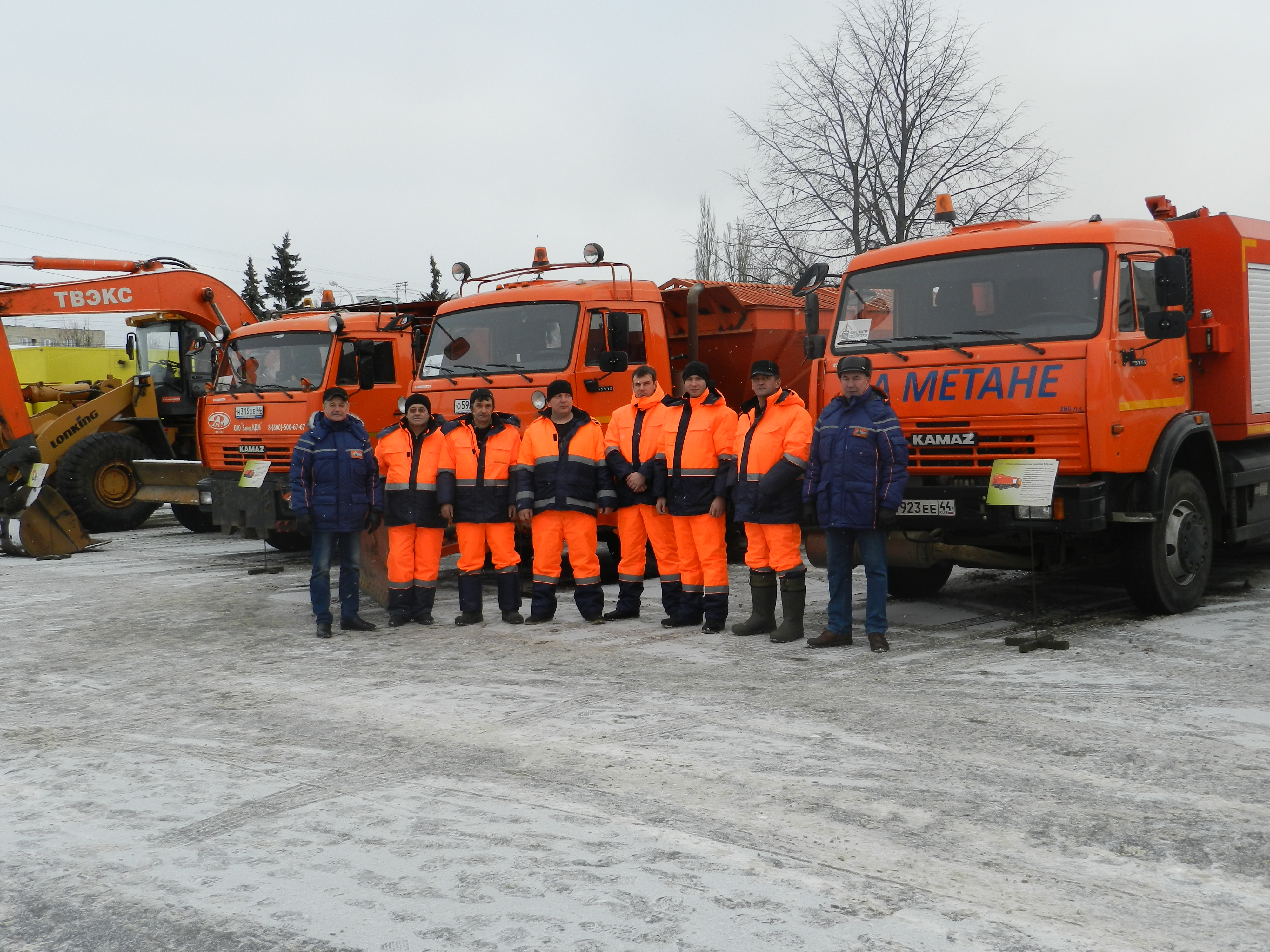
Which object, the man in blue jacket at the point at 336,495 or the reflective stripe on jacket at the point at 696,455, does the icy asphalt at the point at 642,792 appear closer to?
the man in blue jacket at the point at 336,495

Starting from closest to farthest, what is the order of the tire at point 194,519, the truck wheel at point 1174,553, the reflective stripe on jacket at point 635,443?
1. the truck wheel at point 1174,553
2. the reflective stripe on jacket at point 635,443
3. the tire at point 194,519

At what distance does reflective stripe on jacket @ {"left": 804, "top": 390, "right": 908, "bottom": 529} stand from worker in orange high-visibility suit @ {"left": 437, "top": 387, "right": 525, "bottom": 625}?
2525 millimetres

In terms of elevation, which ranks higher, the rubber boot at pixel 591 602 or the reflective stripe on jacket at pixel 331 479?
the reflective stripe on jacket at pixel 331 479

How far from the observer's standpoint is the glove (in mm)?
7387

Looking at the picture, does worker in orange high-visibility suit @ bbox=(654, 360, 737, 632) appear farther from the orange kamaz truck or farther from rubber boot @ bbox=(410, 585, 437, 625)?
rubber boot @ bbox=(410, 585, 437, 625)

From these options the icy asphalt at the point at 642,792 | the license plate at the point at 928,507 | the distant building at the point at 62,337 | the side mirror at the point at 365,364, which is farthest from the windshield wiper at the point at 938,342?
the distant building at the point at 62,337

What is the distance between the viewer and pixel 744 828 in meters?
4.14

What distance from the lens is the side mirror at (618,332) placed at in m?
9.97

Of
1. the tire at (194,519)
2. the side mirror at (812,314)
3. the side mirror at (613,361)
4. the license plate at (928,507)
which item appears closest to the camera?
the license plate at (928,507)

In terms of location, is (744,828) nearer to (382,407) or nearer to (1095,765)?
(1095,765)

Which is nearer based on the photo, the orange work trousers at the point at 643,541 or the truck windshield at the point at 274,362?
the orange work trousers at the point at 643,541

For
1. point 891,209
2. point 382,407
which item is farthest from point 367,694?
point 891,209

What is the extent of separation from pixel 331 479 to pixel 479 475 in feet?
3.52

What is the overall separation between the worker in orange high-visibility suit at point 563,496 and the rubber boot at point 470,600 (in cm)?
40
